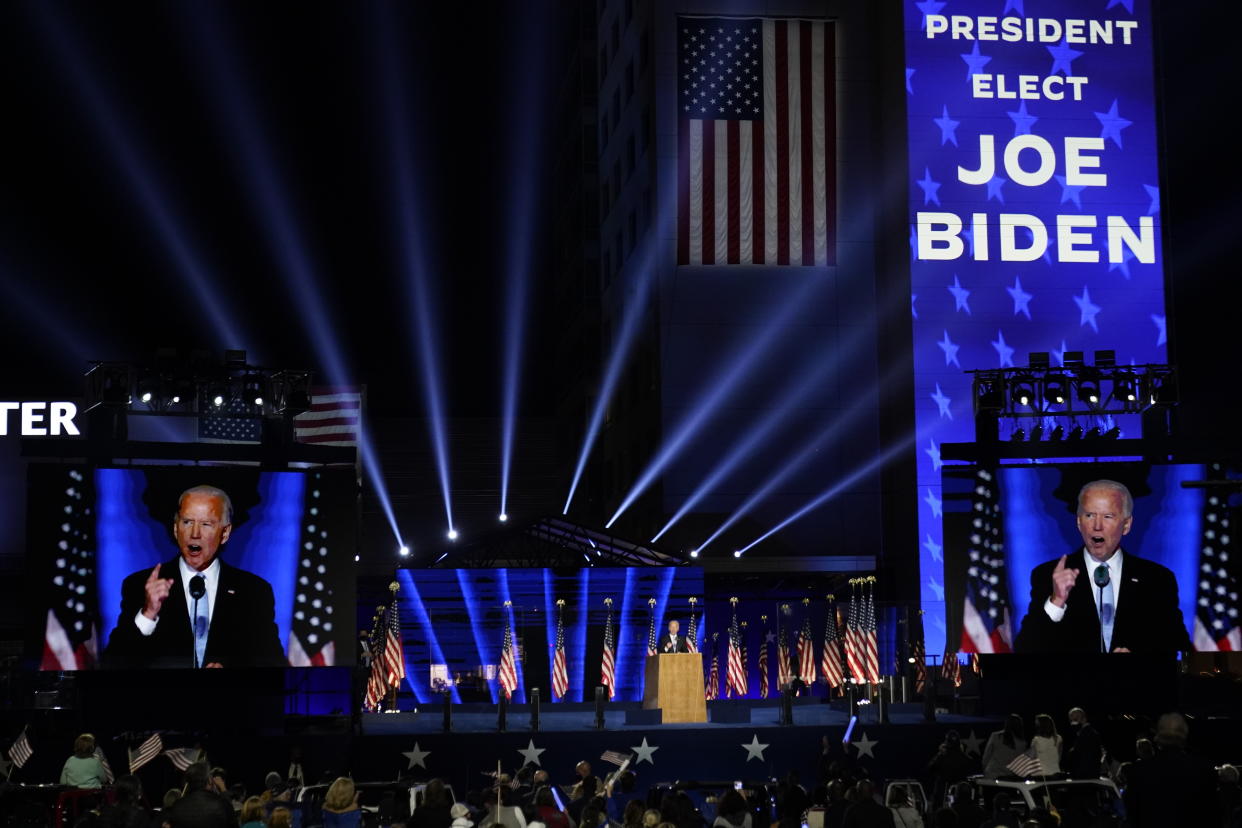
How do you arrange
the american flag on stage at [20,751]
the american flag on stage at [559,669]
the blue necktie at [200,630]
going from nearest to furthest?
1. the american flag on stage at [20,751]
2. the blue necktie at [200,630]
3. the american flag on stage at [559,669]

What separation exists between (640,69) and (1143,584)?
24.6 metres

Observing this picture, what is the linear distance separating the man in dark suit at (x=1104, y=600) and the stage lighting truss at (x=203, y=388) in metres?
13.0

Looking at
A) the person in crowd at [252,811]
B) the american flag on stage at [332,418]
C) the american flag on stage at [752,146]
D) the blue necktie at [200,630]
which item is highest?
the american flag on stage at [752,146]

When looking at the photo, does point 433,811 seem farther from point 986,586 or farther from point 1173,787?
point 986,586

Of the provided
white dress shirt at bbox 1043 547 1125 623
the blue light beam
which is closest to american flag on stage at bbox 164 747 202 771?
white dress shirt at bbox 1043 547 1125 623

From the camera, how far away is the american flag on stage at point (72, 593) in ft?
78.9

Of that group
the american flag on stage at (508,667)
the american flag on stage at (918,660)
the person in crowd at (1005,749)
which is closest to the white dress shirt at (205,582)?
the american flag on stage at (508,667)

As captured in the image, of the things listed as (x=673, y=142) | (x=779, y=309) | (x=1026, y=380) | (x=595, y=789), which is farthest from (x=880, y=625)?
(x=595, y=789)

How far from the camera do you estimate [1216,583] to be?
26.4 metres

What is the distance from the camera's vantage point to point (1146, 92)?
4050cm

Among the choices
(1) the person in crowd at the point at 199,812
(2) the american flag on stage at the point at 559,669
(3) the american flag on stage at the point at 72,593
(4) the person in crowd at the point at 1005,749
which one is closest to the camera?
(1) the person in crowd at the point at 199,812

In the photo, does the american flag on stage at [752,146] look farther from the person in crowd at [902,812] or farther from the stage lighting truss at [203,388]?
the person in crowd at [902,812]

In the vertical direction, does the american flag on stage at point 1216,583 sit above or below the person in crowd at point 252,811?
above

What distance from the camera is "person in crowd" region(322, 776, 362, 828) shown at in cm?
1248
